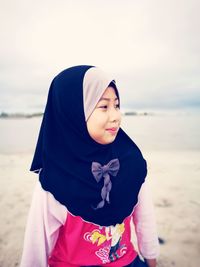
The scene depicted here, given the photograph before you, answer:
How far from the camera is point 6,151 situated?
271 inches

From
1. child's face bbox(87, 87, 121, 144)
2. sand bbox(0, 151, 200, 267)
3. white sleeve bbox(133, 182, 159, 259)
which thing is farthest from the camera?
sand bbox(0, 151, 200, 267)

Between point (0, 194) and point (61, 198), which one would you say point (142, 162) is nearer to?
point (61, 198)

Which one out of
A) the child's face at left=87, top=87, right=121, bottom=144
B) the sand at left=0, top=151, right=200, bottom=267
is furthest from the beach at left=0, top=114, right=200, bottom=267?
the child's face at left=87, top=87, right=121, bottom=144

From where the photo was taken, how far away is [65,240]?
1317 mm

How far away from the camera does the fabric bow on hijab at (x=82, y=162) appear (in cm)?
125

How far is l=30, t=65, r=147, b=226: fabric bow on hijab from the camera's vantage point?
1248 mm

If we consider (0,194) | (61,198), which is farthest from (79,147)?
(0,194)

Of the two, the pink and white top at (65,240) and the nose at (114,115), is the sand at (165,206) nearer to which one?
the pink and white top at (65,240)

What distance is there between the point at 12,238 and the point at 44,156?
1.67m

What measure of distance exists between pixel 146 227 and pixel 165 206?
1884mm

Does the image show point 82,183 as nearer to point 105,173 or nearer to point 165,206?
point 105,173

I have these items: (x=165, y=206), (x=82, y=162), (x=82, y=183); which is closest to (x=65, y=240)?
(x=82, y=183)

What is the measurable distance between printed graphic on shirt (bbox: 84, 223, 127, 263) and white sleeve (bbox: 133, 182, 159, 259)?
0.60ft

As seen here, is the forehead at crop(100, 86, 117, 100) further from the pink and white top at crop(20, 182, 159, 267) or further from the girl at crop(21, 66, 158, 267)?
the pink and white top at crop(20, 182, 159, 267)
